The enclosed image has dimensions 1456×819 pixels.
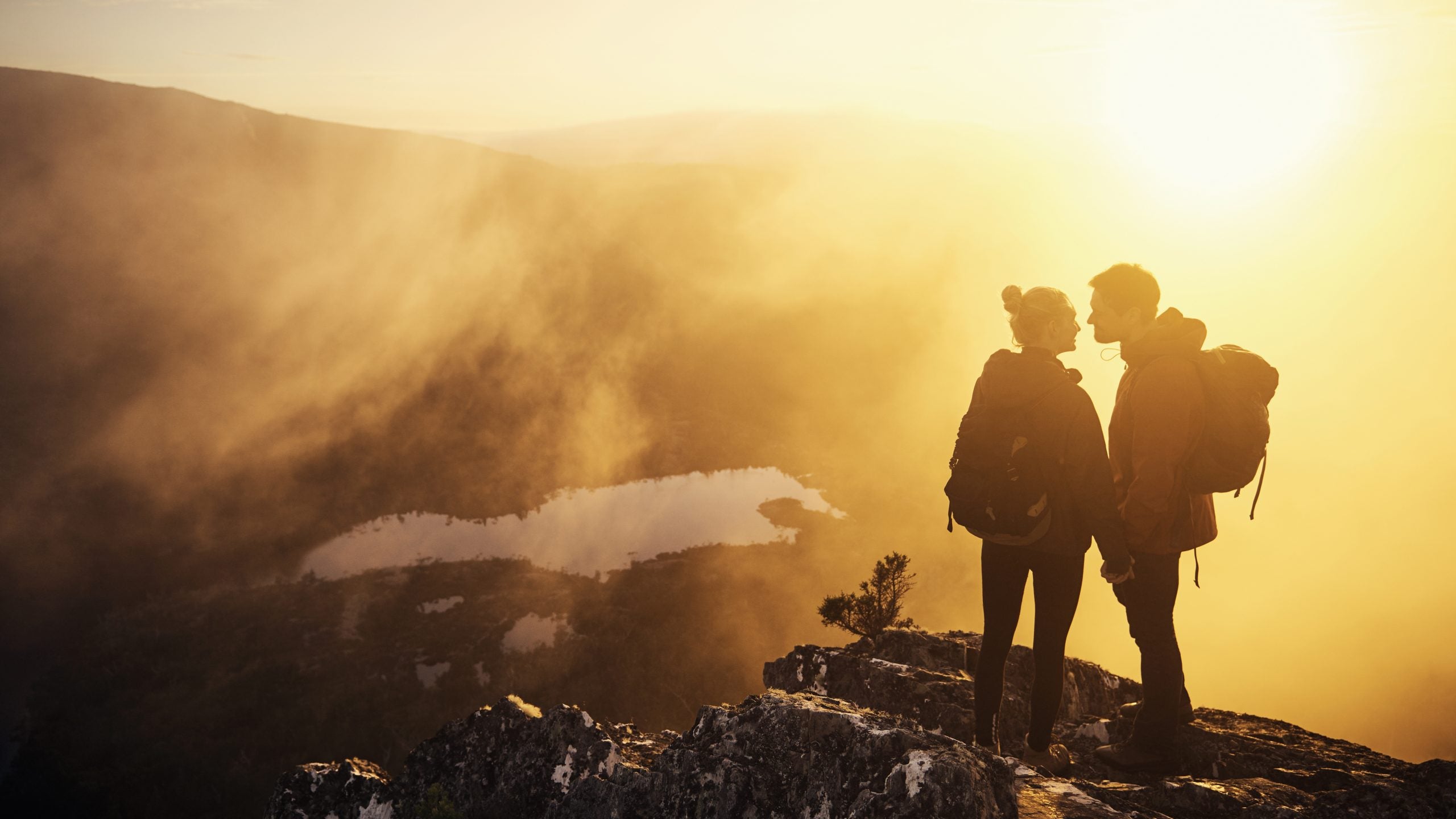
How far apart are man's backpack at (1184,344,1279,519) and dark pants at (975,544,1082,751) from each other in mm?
946

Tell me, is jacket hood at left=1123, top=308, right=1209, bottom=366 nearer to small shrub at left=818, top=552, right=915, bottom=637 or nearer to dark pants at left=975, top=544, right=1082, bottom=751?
dark pants at left=975, top=544, right=1082, bottom=751

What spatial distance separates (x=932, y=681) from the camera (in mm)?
5961

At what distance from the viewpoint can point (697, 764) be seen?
4023mm

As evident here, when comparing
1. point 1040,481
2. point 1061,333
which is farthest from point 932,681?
point 1061,333

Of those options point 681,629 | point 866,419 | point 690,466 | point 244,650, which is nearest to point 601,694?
point 681,629

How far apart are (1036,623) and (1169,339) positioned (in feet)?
6.37

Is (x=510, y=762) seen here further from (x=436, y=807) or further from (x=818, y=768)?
(x=818, y=768)

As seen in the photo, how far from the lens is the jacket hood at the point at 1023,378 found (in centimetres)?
418

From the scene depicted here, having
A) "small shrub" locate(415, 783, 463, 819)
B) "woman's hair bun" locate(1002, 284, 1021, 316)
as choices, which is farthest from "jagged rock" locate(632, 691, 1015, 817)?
"woman's hair bun" locate(1002, 284, 1021, 316)

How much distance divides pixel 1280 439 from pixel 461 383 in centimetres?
5475

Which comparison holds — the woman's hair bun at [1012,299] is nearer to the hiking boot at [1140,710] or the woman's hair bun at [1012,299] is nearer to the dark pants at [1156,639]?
the dark pants at [1156,639]

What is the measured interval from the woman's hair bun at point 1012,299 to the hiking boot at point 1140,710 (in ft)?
9.38

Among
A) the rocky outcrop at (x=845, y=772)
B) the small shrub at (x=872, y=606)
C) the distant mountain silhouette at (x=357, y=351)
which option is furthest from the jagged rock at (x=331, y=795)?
the distant mountain silhouette at (x=357, y=351)

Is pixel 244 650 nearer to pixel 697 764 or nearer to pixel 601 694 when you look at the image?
pixel 601 694
